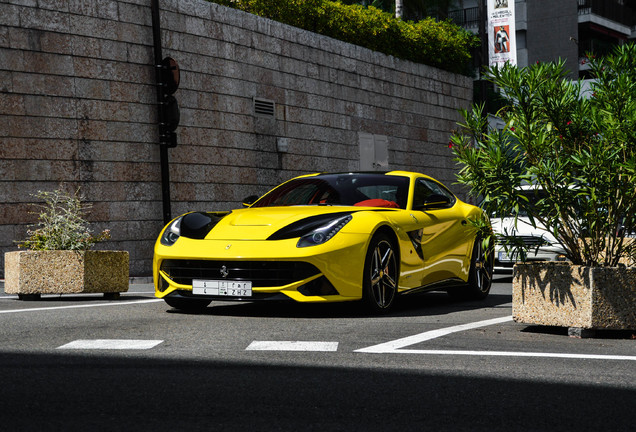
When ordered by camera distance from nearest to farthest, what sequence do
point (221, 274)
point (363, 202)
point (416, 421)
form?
point (416, 421) → point (221, 274) → point (363, 202)

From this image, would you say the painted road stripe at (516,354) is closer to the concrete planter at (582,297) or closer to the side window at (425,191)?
the concrete planter at (582,297)

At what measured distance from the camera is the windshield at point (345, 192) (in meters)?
9.40

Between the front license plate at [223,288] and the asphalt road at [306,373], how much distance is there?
0.21m

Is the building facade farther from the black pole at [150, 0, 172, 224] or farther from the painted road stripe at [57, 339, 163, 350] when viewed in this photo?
the painted road stripe at [57, 339, 163, 350]

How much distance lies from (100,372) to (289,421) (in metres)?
1.55

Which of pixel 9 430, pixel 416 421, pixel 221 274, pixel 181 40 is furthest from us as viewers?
pixel 181 40

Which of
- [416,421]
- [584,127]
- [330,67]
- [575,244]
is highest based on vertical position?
[330,67]

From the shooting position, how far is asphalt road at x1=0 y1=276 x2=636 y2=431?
4195 mm

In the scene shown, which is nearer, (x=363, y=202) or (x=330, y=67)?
(x=363, y=202)

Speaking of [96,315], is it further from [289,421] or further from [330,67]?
[330,67]

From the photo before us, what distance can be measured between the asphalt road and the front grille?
0.31 meters

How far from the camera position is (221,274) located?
8.22 metres

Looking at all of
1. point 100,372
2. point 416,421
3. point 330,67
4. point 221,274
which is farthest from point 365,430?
point 330,67

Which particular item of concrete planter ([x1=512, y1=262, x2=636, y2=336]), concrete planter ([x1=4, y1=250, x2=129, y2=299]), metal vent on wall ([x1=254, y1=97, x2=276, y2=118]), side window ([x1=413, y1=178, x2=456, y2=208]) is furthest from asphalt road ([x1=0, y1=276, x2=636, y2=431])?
metal vent on wall ([x1=254, y1=97, x2=276, y2=118])
